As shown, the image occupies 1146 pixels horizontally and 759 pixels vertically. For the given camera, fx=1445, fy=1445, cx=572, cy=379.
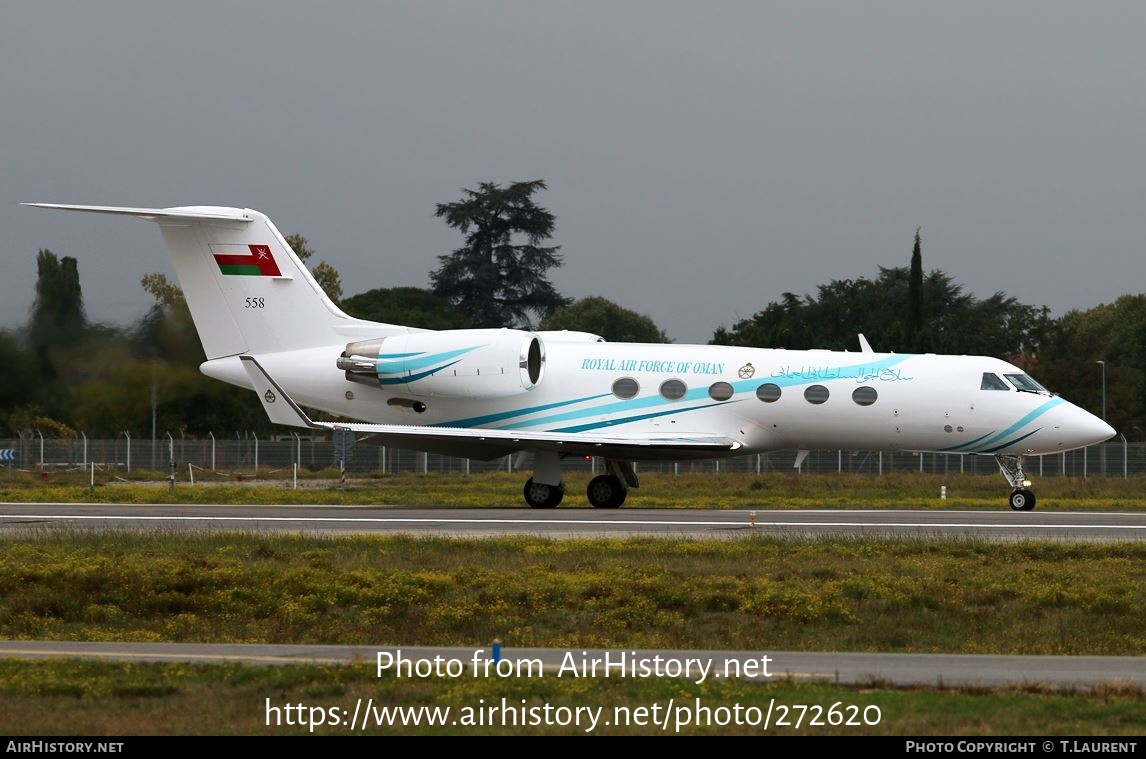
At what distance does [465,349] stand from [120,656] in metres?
18.5

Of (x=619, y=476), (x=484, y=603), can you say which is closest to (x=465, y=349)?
(x=619, y=476)

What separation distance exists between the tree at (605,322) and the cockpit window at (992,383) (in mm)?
61020

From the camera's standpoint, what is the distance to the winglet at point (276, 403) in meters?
27.2

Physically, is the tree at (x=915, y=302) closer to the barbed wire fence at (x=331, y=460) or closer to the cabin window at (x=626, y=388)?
the barbed wire fence at (x=331, y=460)

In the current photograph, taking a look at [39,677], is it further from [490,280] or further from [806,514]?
[490,280]

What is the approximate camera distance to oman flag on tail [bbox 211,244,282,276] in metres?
30.9

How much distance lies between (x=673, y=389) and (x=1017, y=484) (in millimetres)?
7205

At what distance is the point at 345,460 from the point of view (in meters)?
41.3

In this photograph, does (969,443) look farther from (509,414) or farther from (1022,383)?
(509,414)

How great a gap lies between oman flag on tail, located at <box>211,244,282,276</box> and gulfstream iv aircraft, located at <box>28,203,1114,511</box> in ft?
0.07

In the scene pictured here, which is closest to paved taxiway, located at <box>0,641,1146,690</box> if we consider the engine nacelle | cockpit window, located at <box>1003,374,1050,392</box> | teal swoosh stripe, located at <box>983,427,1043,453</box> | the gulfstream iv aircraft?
the gulfstream iv aircraft

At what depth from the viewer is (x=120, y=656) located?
11.2 metres

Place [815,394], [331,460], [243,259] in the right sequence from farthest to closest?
[331,460], [243,259], [815,394]

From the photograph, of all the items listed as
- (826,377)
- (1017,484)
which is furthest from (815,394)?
(1017,484)
